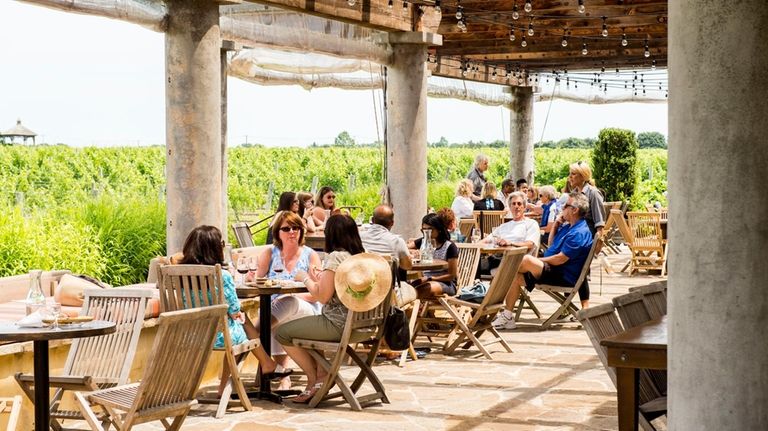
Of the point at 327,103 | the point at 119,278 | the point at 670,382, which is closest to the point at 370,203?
the point at 119,278

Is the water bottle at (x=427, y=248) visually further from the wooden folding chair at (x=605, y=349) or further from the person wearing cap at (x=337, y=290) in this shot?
the wooden folding chair at (x=605, y=349)

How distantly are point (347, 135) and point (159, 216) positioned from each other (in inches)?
1216

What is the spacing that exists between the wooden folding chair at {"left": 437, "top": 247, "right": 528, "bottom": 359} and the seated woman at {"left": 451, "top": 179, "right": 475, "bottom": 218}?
5.11 meters

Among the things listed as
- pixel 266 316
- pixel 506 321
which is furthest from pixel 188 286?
pixel 506 321

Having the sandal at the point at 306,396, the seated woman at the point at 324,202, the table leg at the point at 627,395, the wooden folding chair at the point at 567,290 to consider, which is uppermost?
the seated woman at the point at 324,202

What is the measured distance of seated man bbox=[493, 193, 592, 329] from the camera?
10.0 meters

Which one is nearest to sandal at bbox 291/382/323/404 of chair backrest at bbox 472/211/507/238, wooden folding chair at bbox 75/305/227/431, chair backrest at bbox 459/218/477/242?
wooden folding chair at bbox 75/305/227/431

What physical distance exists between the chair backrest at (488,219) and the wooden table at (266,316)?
23.3ft

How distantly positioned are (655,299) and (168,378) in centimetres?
224

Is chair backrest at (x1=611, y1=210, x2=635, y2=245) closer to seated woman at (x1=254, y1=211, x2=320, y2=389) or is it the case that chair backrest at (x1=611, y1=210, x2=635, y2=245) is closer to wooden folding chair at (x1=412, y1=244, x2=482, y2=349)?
wooden folding chair at (x1=412, y1=244, x2=482, y2=349)

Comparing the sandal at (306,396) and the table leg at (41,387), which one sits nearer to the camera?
the table leg at (41,387)

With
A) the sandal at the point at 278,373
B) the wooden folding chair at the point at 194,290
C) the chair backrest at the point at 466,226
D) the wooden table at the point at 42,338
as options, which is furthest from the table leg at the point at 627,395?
the chair backrest at the point at 466,226

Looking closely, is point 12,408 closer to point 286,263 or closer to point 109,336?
point 109,336

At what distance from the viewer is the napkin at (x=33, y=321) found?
16.3 feet
